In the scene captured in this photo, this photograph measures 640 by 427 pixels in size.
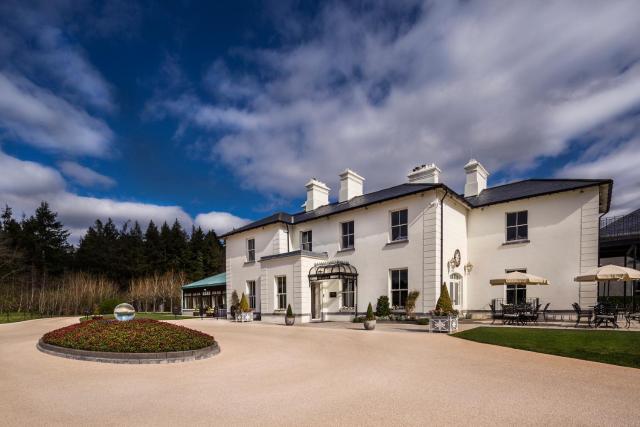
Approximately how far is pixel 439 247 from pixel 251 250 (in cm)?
1488

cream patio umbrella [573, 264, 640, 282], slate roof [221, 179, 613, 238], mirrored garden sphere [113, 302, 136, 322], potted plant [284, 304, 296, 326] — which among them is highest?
slate roof [221, 179, 613, 238]

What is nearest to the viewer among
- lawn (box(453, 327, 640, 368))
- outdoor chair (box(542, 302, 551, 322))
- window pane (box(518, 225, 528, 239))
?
lawn (box(453, 327, 640, 368))

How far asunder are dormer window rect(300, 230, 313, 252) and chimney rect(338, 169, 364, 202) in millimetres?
3364

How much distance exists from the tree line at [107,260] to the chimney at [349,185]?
87.9 feet

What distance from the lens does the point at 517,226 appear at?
61.3 ft

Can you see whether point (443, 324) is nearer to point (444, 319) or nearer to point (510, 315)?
point (444, 319)

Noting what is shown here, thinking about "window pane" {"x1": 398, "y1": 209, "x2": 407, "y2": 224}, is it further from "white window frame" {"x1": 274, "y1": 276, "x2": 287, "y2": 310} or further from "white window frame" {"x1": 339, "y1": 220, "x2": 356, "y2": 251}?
"white window frame" {"x1": 274, "y1": 276, "x2": 287, "y2": 310}

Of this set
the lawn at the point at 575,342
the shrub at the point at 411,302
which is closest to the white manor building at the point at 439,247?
the shrub at the point at 411,302

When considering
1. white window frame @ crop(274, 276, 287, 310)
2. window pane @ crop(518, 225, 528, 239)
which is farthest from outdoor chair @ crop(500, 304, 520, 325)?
white window frame @ crop(274, 276, 287, 310)

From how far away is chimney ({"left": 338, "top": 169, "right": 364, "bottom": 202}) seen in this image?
24.1 metres

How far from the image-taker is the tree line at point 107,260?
3994cm

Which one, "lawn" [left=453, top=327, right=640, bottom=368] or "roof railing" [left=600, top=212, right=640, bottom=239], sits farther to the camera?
"roof railing" [left=600, top=212, right=640, bottom=239]

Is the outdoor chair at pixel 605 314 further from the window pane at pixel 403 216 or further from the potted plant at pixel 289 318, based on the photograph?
the potted plant at pixel 289 318

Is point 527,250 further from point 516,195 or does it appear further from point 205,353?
point 205,353
